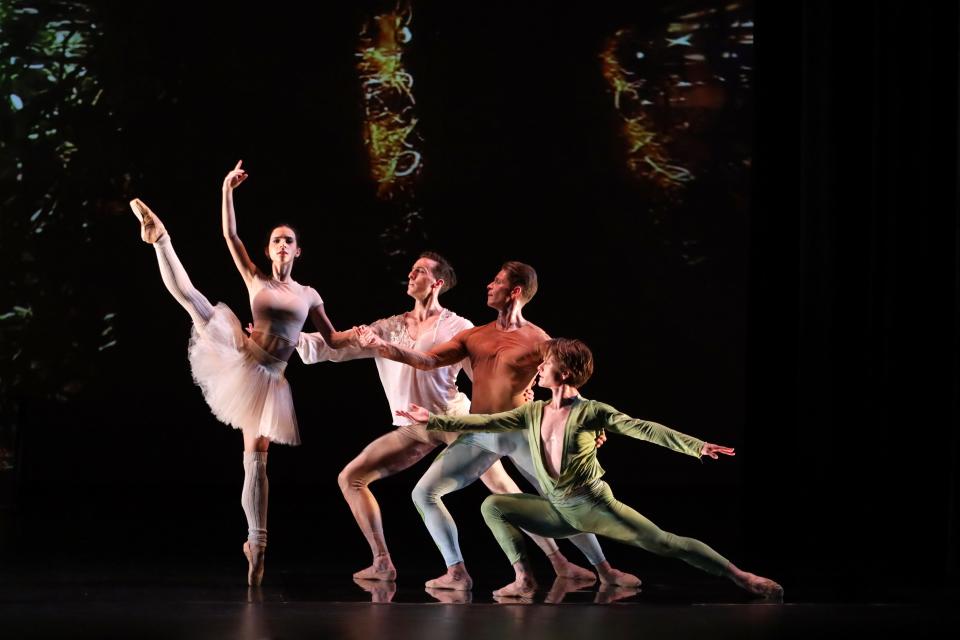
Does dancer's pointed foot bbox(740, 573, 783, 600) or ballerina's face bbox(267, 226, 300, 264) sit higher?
ballerina's face bbox(267, 226, 300, 264)

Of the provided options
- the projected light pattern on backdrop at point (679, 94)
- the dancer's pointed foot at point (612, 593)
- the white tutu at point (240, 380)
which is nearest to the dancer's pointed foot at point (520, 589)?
the dancer's pointed foot at point (612, 593)

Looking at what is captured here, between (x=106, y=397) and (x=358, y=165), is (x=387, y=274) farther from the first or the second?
(x=106, y=397)

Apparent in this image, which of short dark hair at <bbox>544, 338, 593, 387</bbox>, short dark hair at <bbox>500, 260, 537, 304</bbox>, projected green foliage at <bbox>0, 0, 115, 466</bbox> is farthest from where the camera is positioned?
projected green foliage at <bbox>0, 0, 115, 466</bbox>

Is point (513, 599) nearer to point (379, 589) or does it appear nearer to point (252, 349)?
point (379, 589)

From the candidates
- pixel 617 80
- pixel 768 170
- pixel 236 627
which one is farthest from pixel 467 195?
pixel 236 627

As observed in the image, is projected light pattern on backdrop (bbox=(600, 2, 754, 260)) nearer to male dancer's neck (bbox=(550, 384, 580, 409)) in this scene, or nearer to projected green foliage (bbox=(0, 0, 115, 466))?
projected green foliage (bbox=(0, 0, 115, 466))

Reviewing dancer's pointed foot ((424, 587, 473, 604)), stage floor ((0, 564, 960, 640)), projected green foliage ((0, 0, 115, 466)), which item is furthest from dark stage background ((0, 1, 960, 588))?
dancer's pointed foot ((424, 587, 473, 604))

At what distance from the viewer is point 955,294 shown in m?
5.41

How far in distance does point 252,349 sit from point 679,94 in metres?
4.06

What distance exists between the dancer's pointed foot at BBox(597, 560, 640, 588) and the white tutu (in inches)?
47.7

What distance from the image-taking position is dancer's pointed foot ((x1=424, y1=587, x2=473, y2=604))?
13.0 ft

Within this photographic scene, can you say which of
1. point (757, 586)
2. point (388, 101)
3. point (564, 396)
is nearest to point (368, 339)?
point (564, 396)

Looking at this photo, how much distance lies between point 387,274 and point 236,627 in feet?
13.4

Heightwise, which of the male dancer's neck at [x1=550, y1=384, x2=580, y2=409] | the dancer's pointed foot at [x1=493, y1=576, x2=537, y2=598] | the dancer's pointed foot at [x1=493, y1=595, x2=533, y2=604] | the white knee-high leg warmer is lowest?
the dancer's pointed foot at [x1=493, y1=595, x2=533, y2=604]
